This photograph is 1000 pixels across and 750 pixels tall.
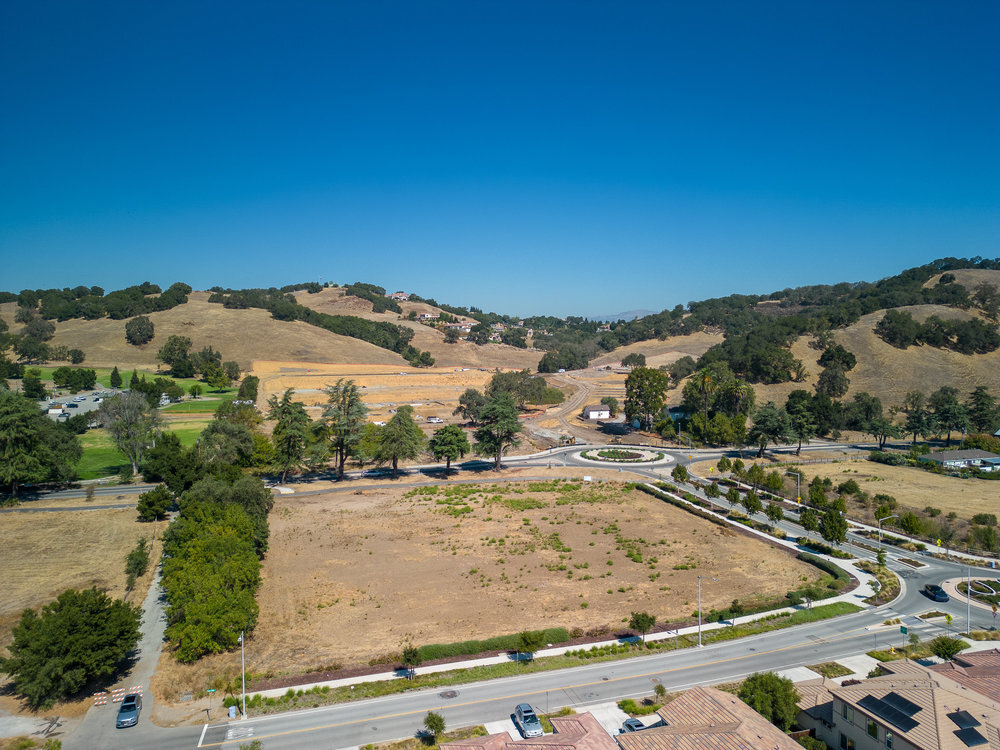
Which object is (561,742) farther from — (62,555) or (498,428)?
(498,428)

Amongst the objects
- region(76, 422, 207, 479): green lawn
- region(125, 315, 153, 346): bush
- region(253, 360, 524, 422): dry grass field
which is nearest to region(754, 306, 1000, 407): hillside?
region(253, 360, 524, 422): dry grass field

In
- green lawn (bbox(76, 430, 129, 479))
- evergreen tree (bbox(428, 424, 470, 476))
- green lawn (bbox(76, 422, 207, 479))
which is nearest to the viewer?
evergreen tree (bbox(428, 424, 470, 476))

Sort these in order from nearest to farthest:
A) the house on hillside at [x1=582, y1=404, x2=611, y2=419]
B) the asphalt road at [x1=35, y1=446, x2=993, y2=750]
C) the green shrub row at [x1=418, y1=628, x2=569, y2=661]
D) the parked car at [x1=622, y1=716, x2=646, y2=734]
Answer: the parked car at [x1=622, y1=716, x2=646, y2=734] < the asphalt road at [x1=35, y1=446, x2=993, y2=750] < the green shrub row at [x1=418, y1=628, x2=569, y2=661] < the house on hillside at [x1=582, y1=404, x2=611, y2=419]

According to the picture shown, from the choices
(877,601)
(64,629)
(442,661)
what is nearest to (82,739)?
(64,629)

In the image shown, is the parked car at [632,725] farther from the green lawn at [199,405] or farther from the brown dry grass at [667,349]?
the brown dry grass at [667,349]

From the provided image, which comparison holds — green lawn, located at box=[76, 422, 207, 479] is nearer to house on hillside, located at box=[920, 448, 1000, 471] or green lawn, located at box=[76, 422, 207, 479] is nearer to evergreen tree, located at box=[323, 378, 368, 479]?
evergreen tree, located at box=[323, 378, 368, 479]

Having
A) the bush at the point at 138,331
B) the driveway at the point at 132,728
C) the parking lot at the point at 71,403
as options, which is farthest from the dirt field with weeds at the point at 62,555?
the bush at the point at 138,331
